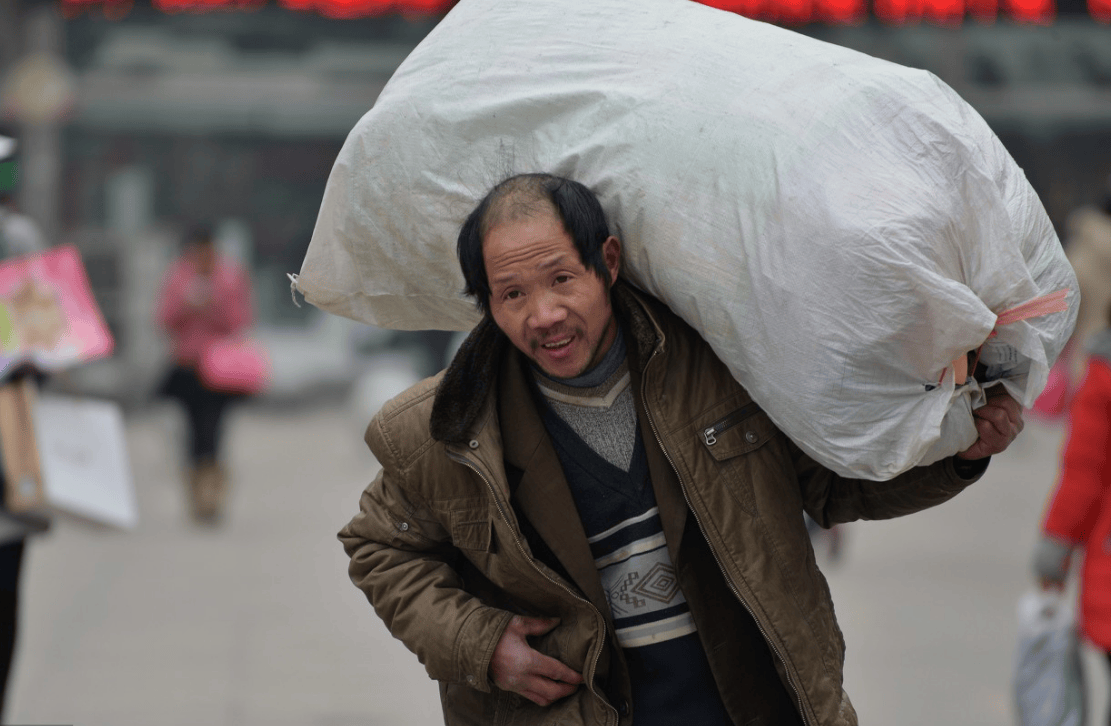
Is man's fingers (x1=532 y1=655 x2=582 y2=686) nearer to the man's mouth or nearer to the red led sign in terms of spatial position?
the man's mouth

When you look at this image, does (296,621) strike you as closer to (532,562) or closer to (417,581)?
(417,581)

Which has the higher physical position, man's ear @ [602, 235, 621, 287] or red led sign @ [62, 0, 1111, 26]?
man's ear @ [602, 235, 621, 287]

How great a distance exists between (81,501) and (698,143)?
2.52m

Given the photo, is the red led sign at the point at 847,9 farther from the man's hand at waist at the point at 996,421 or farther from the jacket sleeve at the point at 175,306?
the man's hand at waist at the point at 996,421

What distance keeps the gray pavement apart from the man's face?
2.44m

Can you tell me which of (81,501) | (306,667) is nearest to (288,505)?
(306,667)

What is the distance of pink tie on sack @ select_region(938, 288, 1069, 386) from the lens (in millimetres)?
1960

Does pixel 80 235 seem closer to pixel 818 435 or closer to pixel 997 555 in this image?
pixel 997 555

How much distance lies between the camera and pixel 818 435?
2049mm

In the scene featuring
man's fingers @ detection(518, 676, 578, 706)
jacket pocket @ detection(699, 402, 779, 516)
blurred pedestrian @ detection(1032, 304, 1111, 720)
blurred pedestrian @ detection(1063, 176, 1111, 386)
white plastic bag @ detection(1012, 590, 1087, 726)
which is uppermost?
jacket pocket @ detection(699, 402, 779, 516)

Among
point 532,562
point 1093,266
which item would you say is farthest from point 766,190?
point 1093,266

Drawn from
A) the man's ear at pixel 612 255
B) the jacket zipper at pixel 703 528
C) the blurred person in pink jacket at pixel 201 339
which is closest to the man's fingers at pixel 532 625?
the jacket zipper at pixel 703 528

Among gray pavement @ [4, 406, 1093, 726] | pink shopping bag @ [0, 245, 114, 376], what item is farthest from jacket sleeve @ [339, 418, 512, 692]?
gray pavement @ [4, 406, 1093, 726]

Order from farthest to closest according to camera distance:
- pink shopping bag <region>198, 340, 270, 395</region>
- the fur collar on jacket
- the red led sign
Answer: the red led sign < pink shopping bag <region>198, 340, 270, 395</region> < the fur collar on jacket
